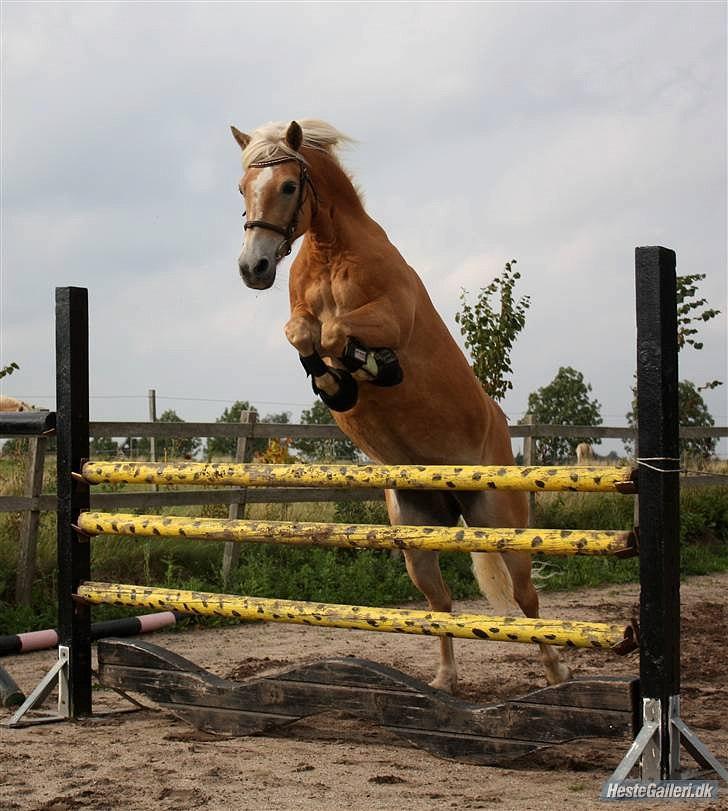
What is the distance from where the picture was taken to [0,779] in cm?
333

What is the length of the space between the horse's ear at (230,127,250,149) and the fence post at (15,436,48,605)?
347 cm

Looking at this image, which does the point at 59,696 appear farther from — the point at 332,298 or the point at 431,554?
the point at 332,298

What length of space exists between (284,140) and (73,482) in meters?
1.73

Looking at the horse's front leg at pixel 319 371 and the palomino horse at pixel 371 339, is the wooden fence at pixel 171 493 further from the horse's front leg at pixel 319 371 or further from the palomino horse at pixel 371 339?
the horse's front leg at pixel 319 371

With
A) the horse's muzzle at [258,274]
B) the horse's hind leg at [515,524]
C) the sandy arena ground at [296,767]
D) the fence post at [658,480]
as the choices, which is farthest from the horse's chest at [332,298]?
the sandy arena ground at [296,767]

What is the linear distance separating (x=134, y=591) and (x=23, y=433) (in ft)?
3.15

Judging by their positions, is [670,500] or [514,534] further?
[514,534]

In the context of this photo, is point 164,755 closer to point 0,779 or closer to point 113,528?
point 0,779

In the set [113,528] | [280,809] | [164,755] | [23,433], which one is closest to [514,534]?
[280,809]

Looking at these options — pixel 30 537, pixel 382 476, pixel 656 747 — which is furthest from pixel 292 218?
pixel 30 537

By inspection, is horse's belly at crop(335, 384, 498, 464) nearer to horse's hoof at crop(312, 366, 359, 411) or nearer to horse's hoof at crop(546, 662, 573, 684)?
horse's hoof at crop(312, 366, 359, 411)

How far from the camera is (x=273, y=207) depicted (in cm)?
400

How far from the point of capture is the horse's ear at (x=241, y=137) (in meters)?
4.37

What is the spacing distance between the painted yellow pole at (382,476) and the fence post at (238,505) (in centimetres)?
396
